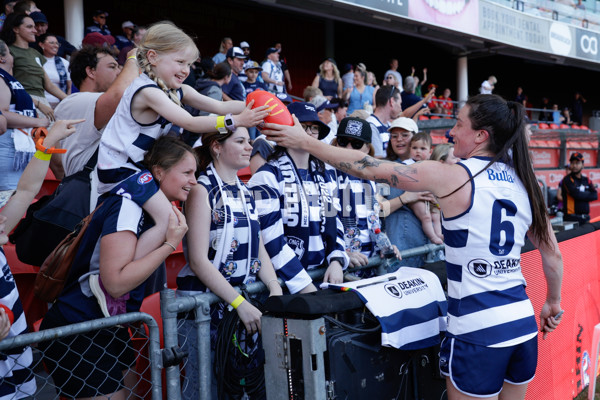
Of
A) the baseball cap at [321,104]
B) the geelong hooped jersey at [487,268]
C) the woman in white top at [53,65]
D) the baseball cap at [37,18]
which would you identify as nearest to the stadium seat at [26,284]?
the geelong hooped jersey at [487,268]

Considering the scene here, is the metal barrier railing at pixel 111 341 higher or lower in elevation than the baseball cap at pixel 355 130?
lower

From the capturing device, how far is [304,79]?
18.6 meters

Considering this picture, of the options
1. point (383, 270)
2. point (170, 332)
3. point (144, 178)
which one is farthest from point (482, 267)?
point (144, 178)

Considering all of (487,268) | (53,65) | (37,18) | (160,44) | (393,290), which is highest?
(37,18)

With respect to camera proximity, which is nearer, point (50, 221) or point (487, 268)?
point (487, 268)

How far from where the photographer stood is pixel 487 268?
234 centimetres

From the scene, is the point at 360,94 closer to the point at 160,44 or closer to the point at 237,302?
the point at 160,44

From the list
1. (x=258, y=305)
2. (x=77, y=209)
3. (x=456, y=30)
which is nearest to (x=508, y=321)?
(x=258, y=305)

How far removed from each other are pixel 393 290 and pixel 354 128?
5.11 feet

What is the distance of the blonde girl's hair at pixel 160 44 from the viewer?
2.54 m

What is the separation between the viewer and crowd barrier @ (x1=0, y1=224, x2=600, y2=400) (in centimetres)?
218

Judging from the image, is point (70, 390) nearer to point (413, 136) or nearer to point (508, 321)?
point (508, 321)

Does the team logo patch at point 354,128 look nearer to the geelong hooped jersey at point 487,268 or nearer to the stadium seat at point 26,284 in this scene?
the geelong hooped jersey at point 487,268

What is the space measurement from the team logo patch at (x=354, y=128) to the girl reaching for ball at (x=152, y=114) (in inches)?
53.6
